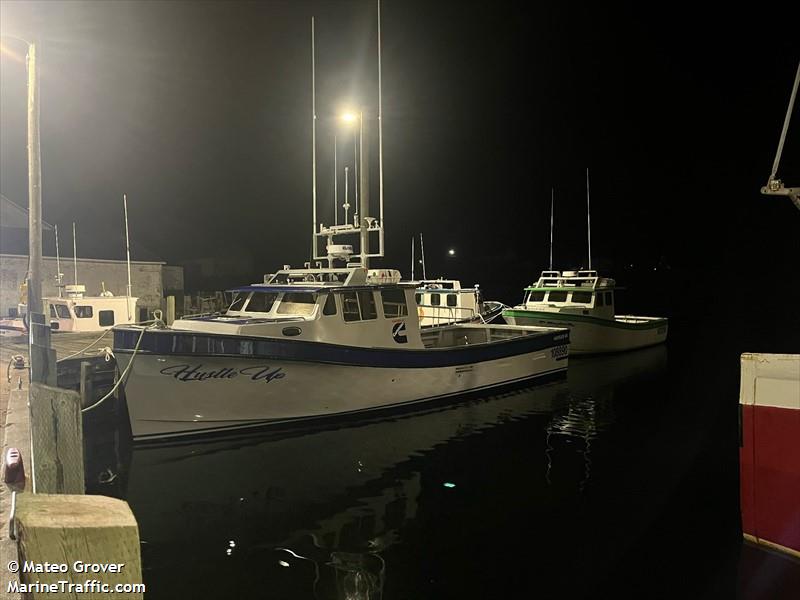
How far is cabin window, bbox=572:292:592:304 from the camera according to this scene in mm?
20031

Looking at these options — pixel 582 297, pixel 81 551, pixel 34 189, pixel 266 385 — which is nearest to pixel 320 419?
pixel 266 385

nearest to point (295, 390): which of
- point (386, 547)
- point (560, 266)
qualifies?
point (386, 547)

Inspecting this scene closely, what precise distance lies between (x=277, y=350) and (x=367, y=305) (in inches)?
93.0

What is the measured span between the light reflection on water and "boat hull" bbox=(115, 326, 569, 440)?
1.23ft

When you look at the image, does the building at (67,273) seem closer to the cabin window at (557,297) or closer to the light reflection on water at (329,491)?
the cabin window at (557,297)

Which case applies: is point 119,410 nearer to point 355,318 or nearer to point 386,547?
point 355,318

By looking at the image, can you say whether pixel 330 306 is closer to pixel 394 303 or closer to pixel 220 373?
pixel 394 303

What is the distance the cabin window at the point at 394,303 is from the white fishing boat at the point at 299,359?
22 millimetres

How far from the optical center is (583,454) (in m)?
9.19

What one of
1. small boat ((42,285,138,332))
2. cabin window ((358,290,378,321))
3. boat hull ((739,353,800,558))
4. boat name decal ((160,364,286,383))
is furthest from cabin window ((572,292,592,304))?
small boat ((42,285,138,332))

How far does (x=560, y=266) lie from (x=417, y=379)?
7539 centimetres

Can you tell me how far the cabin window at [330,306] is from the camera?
34.7 ft

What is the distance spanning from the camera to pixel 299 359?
971 cm

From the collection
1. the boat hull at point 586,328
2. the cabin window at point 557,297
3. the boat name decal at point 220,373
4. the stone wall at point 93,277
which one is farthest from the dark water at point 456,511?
the stone wall at point 93,277
